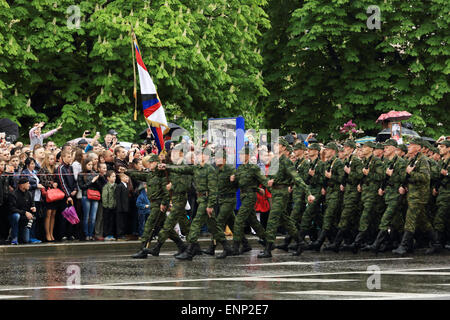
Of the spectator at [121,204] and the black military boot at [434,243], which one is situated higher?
the spectator at [121,204]

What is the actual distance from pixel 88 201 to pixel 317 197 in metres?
4.72

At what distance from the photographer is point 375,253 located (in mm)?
17828

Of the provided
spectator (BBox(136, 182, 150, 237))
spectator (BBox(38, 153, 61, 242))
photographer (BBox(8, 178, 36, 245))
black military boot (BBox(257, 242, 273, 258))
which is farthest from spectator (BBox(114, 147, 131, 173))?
black military boot (BBox(257, 242, 273, 258))

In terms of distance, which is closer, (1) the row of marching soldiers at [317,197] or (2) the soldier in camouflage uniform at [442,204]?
(1) the row of marching soldiers at [317,197]

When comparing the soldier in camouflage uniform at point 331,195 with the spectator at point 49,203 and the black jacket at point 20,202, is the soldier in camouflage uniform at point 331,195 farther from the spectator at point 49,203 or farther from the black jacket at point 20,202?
A: the black jacket at point 20,202

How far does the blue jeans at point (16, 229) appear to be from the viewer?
18.7 m

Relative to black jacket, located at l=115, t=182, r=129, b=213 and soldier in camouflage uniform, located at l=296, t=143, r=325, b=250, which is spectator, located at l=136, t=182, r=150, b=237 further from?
soldier in camouflage uniform, located at l=296, t=143, r=325, b=250

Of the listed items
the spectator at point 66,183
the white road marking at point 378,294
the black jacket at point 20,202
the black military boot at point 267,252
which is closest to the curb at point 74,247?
the spectator at point 66,183

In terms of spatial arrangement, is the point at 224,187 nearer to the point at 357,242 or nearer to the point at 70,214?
the point at 357,242

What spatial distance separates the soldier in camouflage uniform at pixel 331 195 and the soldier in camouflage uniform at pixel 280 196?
1.12 metres

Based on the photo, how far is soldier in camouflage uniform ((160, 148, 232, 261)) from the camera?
16.8 meters

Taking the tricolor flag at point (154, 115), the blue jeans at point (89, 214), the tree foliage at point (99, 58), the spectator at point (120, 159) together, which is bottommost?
the blue jeans at point (89, 214)

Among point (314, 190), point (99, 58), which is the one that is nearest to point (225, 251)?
point (314, 190)

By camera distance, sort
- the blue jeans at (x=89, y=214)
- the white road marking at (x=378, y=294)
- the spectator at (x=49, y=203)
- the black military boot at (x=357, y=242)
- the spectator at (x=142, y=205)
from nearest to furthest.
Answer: the white road marking at (x=378, y=294)
the black military boot at (x=357, y=242)
the spectator at (x=49, y=203)
the blue jeans at (x=89, y=214)
the spectator at (x=142, y=205)
